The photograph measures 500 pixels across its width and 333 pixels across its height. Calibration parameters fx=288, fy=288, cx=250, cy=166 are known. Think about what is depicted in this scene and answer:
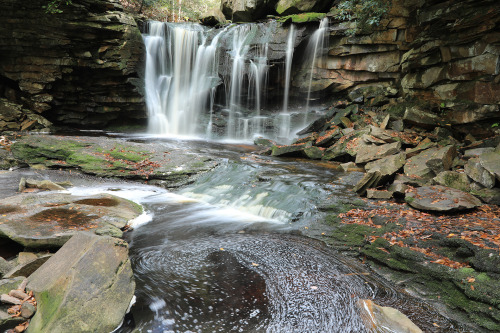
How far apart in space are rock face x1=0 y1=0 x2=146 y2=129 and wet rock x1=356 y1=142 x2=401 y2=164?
44.6 feet

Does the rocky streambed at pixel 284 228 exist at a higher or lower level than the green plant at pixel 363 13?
lower

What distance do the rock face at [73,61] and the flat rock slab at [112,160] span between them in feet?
Result: 23.7

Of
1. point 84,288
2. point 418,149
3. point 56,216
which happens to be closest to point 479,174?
point 418,149

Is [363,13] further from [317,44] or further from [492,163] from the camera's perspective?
[492,163]

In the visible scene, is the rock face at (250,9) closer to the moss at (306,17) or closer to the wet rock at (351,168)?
the moss at (306,17)

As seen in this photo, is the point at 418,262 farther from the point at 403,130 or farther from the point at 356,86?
the point at 356,86

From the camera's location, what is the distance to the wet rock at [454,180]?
6246 mm

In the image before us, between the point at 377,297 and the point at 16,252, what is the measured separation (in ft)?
17.1

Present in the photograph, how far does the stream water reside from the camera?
3.27 metres

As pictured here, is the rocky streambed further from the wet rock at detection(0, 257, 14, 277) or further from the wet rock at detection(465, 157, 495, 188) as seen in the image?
the wet rock at detection(465, 157, 495, 188)

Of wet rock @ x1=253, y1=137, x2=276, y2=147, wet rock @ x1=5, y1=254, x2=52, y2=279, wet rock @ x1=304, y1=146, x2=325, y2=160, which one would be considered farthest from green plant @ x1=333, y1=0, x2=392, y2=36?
wet rock @ x1=5, y1=254, x2=52, y2=279

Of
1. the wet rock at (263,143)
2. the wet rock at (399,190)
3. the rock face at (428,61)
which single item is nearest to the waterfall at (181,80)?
the wet rock at (263,143)

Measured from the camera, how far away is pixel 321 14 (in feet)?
54.9

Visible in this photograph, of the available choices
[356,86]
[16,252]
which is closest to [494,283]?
[16,252]
